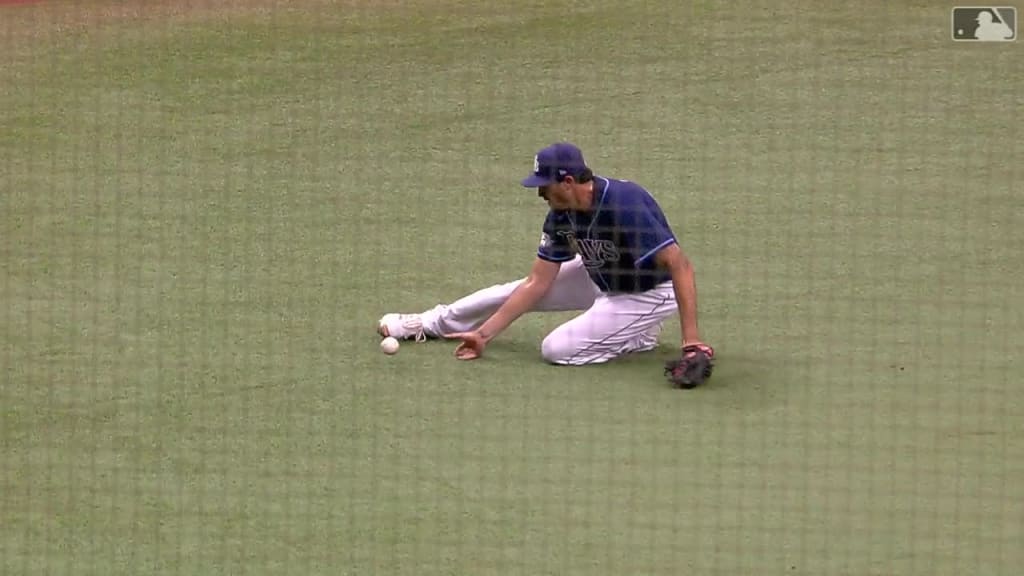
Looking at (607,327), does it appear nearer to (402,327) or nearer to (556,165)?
(556,165)

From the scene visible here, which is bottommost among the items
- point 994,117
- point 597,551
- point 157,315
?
point 597,551

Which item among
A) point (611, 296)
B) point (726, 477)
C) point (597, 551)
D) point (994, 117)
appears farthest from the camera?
point (994, 117)

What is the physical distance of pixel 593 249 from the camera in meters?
7.20

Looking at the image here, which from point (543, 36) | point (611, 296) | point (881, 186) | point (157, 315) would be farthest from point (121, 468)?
point (543, 36)

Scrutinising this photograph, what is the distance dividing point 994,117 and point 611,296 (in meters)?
3.80

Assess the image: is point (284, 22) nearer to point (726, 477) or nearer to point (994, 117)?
point (994, 117)

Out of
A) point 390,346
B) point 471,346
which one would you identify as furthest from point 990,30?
point 390,346

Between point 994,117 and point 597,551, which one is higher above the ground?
point 994,117

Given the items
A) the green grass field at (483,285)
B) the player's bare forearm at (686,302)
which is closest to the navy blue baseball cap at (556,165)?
the player's bare forearm at (686,302)

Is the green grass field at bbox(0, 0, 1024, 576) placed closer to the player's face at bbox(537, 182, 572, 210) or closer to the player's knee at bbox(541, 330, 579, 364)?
the player's knee at bbox(541, 330, 579, 364)

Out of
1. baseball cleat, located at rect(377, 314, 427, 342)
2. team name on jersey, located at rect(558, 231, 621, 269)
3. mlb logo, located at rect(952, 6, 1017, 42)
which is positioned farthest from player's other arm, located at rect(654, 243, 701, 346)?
mlb logo, located at rect(952, 6, 1017, 42)

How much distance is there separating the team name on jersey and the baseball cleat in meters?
0.81

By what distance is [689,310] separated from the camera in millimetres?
7055

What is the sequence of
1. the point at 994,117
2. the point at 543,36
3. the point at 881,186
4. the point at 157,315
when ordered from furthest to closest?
the point at 543,36 → the point at 994,117 → the point at 881,186 → the point at 157,315
